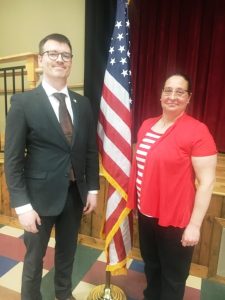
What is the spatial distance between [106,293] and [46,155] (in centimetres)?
105

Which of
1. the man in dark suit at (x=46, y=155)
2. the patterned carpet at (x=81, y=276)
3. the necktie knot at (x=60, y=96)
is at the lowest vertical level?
the patterned carpet at (x=81, y=276)

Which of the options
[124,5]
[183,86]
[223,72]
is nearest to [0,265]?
[183,86]

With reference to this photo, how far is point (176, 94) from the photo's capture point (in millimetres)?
1353

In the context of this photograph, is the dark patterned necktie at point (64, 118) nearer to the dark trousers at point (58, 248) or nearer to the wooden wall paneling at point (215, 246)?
the dark trousers at point (58, 248)

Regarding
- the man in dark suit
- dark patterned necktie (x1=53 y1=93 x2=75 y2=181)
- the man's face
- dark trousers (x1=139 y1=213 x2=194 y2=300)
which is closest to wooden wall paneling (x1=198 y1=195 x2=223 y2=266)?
dark trousers (x1=139 y1=213 x2=194 y2=300)

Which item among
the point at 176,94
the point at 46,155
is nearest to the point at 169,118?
the point at 176,94

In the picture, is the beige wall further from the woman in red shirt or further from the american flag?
the woman in red shirt

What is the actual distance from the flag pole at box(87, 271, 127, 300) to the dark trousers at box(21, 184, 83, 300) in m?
0.20

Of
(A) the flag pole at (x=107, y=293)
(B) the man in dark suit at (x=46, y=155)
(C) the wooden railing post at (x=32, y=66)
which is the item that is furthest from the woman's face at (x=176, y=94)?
(C) the wooden railing post at (x=32, y=66)

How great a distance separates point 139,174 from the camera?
4.85ft

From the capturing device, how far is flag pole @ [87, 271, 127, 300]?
181 cm

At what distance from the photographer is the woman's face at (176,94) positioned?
135 cm

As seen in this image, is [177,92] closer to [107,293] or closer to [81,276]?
[107,293]

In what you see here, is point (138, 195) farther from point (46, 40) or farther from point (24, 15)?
point (24, 15)
